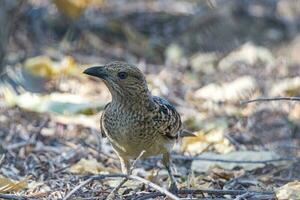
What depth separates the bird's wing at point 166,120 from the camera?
Answer: 5.48 metres

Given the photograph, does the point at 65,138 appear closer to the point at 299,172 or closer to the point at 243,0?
the point at 299,172

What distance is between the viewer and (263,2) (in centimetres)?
1223

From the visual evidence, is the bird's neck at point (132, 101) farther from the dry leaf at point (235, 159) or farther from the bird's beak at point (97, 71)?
the dry leaf at point (235, 159)

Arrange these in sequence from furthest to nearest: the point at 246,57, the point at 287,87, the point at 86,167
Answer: the point at 246,57 → the point at 287,87 → the point at 86,167

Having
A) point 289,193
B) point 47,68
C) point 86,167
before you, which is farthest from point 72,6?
point 289,193

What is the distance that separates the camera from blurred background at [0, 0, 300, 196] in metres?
6.50

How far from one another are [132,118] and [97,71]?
413 mm

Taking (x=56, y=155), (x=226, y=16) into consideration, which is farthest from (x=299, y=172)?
(x=226, y=16)

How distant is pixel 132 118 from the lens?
5355mm

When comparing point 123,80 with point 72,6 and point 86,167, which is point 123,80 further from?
point 72,6

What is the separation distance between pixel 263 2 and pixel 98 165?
22.4ft

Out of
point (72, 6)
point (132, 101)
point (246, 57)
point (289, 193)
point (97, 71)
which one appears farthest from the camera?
point (246, 57)

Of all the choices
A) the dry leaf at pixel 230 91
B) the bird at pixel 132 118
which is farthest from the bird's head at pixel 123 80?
the dry leaf at pixel 230 91

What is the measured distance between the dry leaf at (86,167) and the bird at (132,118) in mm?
321
